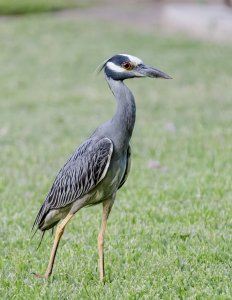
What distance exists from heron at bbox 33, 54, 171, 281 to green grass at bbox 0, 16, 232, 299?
1.24ft

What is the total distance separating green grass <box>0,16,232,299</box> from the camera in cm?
448

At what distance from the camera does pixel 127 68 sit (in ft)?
13.5

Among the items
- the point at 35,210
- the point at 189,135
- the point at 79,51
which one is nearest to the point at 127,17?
the point at 79,51

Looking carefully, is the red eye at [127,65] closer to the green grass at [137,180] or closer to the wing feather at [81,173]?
the wing feather at [81,173]

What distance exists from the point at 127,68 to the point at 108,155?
0.47 meters

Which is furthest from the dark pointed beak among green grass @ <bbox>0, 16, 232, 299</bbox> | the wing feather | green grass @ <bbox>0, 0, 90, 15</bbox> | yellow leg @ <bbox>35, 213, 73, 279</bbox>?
green grass @ <bbox>0, 0, 90, 15</bbox>

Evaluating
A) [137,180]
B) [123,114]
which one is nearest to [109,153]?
[123,114]

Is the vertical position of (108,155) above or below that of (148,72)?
below

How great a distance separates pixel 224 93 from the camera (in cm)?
1182

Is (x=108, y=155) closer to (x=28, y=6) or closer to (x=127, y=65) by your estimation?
(x=127, y=65)

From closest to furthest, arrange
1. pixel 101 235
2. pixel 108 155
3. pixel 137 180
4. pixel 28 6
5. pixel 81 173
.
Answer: pixel 108 155
pixel 81 173
pixel 101 235
pixel 137 180
pixel 28 6

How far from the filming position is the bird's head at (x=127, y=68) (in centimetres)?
410

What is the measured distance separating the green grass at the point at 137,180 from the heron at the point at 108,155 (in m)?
0.38

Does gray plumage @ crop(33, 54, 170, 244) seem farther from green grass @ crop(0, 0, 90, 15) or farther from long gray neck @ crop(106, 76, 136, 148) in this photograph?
green grass @ crop(0, 0, 90, 15)
